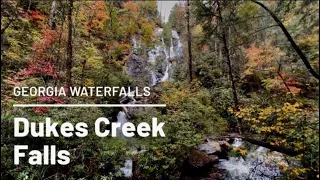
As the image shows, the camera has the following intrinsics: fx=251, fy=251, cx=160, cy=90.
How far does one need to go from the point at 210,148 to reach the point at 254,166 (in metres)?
1.54

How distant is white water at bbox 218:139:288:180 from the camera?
6.30 metres

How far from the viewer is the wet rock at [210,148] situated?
26.8ft

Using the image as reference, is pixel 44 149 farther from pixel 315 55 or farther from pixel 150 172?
pixel 315 55

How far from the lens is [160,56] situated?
21.2 metres

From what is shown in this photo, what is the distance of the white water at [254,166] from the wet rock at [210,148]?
15.4 inches

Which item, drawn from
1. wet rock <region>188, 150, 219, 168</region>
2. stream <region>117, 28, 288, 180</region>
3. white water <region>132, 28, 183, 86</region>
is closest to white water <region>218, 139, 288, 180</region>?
stream <region>117, 28, 288, 180</region>

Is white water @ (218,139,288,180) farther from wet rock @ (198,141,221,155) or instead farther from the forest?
wet rock @ (198,141,221,155)

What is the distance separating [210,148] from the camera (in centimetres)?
833

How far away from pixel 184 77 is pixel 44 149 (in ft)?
37.0

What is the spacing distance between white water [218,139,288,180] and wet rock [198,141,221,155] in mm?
390

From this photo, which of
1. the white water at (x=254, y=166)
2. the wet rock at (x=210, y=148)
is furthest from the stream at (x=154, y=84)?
the wet rock at (x=210, y=148)

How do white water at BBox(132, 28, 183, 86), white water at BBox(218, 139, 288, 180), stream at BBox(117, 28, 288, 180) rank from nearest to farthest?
white water at BBox(218, 139, 288, 180)
stream at BBox(117, 28, 288, 180)
white water at BBox(132, 28, 183, 86)

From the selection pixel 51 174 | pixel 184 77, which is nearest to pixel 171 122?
pixel 51 174

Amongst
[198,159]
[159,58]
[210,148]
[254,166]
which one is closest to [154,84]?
[159,58]
